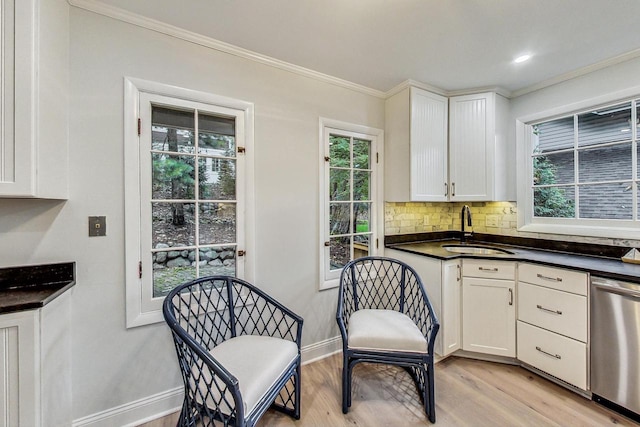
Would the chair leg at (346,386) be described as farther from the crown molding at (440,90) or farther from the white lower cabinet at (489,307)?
the crown molding at (440,90)

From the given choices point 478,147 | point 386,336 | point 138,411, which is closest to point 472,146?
point 478,147

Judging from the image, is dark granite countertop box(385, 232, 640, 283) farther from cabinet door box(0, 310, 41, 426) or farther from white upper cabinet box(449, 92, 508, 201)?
cabinet door box(0, 310, 41, 426)

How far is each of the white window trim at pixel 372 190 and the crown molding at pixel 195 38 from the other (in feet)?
1.20

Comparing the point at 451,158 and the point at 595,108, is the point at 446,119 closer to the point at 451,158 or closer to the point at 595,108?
the point at 451,158

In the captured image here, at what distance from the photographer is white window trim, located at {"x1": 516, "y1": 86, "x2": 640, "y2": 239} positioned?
196cm

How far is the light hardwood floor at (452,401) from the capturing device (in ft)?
5.03

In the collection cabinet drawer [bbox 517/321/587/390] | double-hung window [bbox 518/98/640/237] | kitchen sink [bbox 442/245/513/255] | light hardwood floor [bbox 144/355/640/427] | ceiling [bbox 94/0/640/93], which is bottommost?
light hardwood floor [bbox 144/355/640/427]

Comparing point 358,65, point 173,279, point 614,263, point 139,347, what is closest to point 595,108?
point 614,263

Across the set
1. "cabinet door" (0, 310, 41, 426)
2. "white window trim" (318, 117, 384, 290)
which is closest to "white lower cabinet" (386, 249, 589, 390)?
"white window trim" (318, 117, 384, 290)

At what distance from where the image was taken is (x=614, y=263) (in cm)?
180

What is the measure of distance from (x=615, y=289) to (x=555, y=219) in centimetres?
101

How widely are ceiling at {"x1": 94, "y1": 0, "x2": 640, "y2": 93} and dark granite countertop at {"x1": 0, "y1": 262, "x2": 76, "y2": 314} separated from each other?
151 cm

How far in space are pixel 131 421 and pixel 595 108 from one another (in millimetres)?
4072

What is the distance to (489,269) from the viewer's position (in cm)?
206
